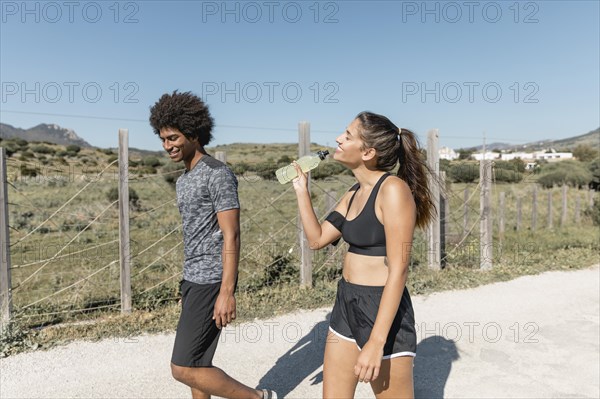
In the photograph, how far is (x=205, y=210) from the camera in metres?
2.67

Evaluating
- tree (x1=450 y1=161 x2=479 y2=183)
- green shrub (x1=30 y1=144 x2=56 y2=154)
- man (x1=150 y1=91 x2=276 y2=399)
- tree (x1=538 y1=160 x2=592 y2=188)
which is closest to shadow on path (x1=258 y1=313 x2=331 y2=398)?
man (x1=150 y1=91 x2=276 y2=399)

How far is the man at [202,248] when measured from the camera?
2.63 m

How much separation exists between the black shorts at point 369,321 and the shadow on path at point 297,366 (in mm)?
1529

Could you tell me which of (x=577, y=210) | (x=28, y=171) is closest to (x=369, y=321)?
(x=28, y=171)

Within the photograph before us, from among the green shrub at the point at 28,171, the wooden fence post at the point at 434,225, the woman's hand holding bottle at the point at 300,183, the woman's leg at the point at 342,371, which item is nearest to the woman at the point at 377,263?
the woman's leg at the point at 342,371

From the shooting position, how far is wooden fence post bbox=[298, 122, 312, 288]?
620 cm

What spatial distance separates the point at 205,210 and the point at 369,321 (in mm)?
1101

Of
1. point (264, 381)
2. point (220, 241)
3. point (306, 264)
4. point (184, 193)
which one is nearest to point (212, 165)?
point (184, 193)

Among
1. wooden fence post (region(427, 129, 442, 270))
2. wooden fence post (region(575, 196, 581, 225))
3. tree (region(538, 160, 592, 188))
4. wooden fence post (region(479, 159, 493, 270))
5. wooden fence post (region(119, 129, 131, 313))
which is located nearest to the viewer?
wooden fence post (region(119, 129, 131, 313))

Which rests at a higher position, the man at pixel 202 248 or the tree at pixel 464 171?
the tree at pixel 464 171

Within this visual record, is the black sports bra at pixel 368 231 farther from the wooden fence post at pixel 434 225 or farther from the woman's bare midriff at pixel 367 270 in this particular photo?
the wooden fence post at pixel 434 225

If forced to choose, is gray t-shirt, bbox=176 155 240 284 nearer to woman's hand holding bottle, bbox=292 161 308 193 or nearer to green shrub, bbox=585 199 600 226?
woman's hand holding bottle, bbox=292 161 308 193

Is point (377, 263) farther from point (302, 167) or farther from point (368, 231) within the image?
point (302, 167)

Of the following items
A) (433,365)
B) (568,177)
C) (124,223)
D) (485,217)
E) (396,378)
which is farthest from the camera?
(568,177)
